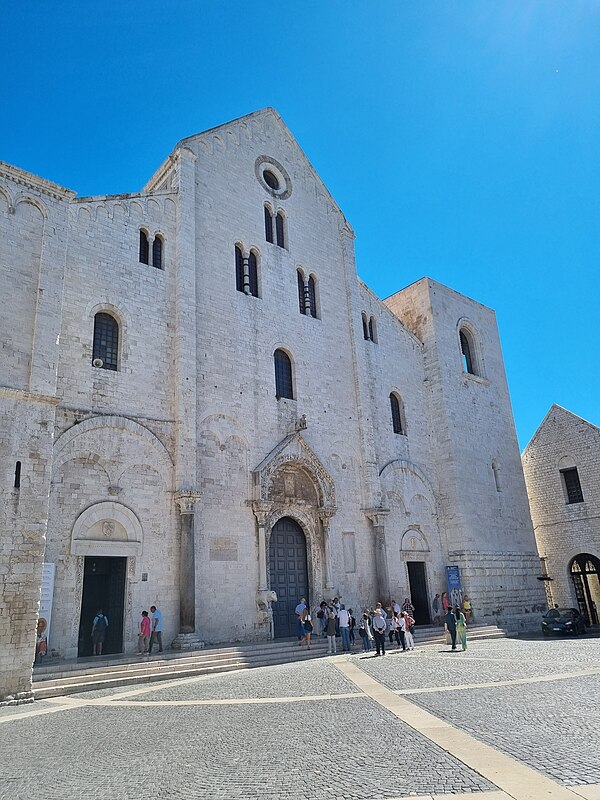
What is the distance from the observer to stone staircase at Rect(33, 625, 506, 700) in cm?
1274

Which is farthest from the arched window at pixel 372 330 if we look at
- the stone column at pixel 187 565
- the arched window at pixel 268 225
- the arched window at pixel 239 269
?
the stone column at pixel 187 565

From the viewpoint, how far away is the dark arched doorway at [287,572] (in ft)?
63.6

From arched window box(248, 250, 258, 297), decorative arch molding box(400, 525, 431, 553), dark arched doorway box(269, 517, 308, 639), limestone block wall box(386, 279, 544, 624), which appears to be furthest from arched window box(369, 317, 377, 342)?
dark arched doorway box(269, 517, 308, 639)

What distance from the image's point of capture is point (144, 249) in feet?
64.7

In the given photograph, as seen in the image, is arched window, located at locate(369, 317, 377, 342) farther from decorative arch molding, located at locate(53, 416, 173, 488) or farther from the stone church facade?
decorative arch molding, located at locate(53, 416, 173, 488)

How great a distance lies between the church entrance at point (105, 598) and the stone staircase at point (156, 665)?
40.2 inches

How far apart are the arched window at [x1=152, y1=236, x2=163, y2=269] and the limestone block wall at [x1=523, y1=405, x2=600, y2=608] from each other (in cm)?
2311

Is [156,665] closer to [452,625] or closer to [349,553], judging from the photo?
[452,625]

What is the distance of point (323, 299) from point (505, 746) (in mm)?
19946

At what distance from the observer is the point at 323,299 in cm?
2481

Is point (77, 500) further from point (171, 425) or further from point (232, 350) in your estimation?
point (232, 350)

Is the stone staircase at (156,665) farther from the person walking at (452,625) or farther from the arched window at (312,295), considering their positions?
the arched window at (312,295)

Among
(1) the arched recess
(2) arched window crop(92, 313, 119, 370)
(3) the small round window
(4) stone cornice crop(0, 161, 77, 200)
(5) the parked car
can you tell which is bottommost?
(5) the parked car

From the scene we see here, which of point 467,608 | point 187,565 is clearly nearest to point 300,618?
point 187,565
